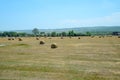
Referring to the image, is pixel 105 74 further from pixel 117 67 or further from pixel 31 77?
pixel 31 77

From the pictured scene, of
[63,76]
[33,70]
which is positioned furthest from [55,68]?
[63,76]

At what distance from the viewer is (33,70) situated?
1750 cm

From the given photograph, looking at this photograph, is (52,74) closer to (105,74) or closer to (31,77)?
(31,77)

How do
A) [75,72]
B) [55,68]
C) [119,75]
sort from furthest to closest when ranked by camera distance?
[55,68]
[75,72]
[119,75]

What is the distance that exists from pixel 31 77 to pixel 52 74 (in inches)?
59.1

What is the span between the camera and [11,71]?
17109 mm

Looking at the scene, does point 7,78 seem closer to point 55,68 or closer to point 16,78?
point 16,78

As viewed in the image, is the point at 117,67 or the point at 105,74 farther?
the point at 117,67

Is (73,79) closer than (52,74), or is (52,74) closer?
(73,79)

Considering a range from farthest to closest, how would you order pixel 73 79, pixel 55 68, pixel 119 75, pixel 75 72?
pixel 55 68 < pixel 75 72 < pixel 119 75 < pixel 73 79

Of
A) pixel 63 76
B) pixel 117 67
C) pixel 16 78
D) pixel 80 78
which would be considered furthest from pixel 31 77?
pixel 117 67

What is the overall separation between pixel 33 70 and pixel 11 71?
1.43m

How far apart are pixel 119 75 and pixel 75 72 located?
2.75 m

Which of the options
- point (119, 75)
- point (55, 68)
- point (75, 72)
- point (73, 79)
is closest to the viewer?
point (73, 79)
